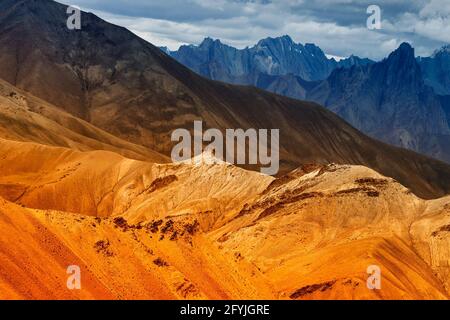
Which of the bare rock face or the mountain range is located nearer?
the bare rock face

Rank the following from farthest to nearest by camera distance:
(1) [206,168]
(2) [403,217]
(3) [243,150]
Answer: (3) [243,150], (1) [206,168], (2) [403,217]

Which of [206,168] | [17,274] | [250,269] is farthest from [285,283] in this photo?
[206,168]

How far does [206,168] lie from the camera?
94.4 m

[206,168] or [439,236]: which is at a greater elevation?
[206,168]

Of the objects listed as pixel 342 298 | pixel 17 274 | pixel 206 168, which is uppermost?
pixel 206 168

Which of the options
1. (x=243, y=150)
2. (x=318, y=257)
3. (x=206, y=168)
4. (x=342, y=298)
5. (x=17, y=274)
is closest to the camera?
(x=17, y=274)

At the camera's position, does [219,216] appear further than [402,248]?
Yes

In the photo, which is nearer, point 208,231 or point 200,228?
point 200,228

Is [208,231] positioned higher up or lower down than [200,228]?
lower down

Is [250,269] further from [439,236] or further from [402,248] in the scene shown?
[439,236]

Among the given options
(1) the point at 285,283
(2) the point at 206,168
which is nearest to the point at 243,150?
(2) the point at 206,168

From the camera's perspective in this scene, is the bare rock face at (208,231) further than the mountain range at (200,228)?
No

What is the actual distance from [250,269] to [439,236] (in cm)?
2400

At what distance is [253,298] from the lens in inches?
1962
